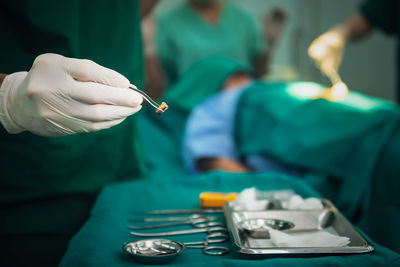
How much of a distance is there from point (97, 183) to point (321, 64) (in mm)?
1557

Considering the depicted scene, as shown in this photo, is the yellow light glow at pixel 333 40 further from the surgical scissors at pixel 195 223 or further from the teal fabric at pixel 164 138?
the surgical scissors at pixel 195 223

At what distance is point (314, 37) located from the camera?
160 inches

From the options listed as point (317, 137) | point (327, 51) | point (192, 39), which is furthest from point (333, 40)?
point (192, 39)

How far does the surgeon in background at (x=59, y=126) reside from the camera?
694 mm

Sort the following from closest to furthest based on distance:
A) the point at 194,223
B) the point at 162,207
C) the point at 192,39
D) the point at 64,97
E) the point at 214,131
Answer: the point at 64,97 < the point at 194,223 < the point at 162,207 < the point at 214,131 < the point at 192,39

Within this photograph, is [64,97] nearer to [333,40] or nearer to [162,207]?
[162,207]

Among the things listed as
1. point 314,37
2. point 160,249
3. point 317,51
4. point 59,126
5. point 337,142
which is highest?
point 314,37

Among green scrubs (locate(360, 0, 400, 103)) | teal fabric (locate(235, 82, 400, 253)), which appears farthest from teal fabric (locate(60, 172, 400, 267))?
green scrubs (locate(360, 0, 400, 103))

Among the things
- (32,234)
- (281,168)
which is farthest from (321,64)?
(32,234)

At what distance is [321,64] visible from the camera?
223 centimetres

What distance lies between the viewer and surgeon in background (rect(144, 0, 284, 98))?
319 centimetres

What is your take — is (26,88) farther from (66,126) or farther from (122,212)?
(122,212)

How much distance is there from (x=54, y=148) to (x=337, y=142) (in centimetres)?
92

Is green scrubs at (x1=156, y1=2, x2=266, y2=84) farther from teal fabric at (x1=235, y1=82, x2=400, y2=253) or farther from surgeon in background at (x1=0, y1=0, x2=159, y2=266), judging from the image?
surgeon in background at (x1=0, y1=0, x2=159, y2=266)
